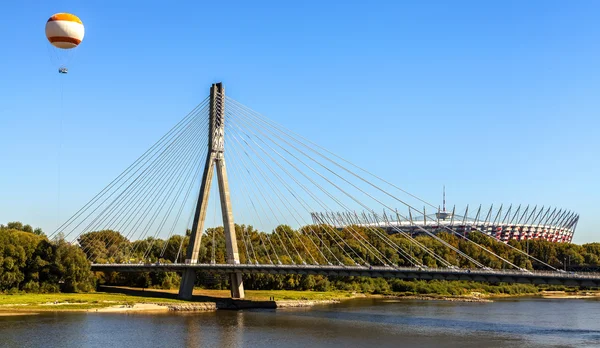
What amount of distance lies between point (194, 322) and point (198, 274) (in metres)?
32.3

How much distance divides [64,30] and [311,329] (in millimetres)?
28516

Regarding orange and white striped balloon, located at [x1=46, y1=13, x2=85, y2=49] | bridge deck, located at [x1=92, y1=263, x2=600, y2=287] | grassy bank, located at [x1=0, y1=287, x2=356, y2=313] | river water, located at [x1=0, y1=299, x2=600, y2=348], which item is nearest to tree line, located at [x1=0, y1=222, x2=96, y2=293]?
grassy bank, located at [x1=0, y1=287, x2=356, y2=313]

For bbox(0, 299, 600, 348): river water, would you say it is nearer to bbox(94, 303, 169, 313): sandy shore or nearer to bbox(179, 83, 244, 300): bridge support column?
bbox(94, 303, 169, 313): sandy shore

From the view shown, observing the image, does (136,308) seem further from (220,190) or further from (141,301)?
(220,190)

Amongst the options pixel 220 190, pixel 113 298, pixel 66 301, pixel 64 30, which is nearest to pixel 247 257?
pixel 220 190

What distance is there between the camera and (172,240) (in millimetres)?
104938

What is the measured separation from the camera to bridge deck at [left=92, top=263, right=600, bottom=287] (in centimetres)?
5581

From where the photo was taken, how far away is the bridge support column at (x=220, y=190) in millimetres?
74125

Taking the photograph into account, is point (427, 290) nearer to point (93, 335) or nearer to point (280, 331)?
point (280, 331)

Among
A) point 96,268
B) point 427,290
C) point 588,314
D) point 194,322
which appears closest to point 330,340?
point 194,322

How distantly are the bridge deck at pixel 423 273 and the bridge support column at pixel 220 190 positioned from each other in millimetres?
1783

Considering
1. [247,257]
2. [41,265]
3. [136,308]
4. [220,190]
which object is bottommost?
[136,308]

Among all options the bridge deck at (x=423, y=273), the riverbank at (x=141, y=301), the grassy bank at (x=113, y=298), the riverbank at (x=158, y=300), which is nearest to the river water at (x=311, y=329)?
the riverbank at (x=141, y=301)

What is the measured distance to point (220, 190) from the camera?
74.9 metres
